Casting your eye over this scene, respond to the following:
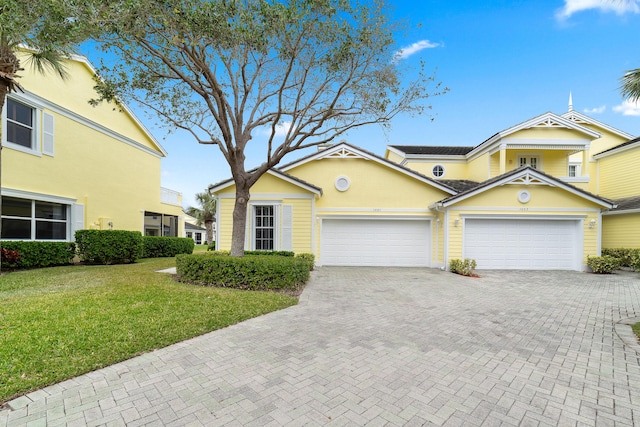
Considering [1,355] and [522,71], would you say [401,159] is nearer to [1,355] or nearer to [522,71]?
[522,71]

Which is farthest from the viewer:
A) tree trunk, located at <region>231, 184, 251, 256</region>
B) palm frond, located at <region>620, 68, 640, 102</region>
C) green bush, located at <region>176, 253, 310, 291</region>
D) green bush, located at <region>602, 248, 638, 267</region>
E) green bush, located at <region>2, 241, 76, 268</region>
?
green bush, located at <region>602, 248, 638, 267</region>

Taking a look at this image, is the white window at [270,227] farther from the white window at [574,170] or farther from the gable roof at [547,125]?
the white window at [574,170]

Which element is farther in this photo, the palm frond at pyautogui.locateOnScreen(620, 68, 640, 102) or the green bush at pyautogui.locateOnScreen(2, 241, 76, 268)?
the green bush at pyautogui.locateOnScreen(2, 241, 76, 268)

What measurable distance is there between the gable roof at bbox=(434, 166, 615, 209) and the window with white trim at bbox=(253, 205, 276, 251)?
24.2 feet

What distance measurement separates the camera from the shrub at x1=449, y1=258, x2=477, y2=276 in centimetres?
1111

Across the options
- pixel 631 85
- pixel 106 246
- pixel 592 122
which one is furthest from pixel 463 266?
pixel 592 122

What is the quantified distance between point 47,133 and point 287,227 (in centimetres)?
1027

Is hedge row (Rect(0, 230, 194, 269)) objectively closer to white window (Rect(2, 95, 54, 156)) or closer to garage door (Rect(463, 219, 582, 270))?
white window (Rect(2, 95, 54, 156))

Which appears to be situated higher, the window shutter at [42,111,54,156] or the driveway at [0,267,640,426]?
the window shutter at [42,111,54,156]

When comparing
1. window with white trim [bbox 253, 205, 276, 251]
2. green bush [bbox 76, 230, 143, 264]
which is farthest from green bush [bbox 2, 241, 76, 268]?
window with white trim [bbox 253, 205, 276, 251]

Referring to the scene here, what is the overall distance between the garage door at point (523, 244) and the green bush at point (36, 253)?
16297 mm

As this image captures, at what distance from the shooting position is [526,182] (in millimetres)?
12172

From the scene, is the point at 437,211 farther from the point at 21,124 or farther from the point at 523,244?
the point at 21,124

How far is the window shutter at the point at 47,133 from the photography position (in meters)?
11.4
